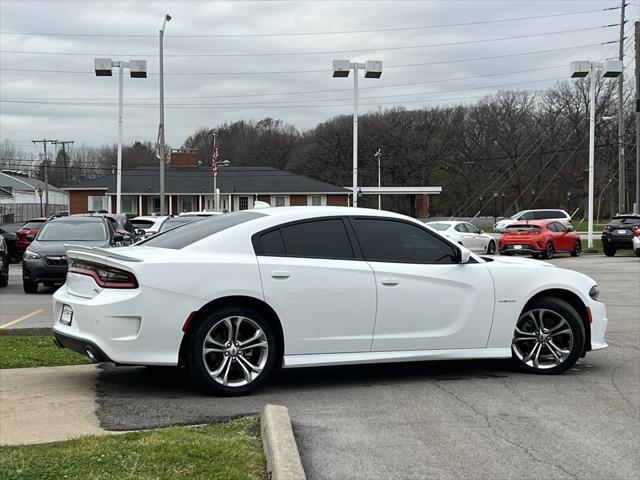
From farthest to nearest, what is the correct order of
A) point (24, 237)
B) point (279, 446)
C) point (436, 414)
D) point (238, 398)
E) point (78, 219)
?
1. point (24, 237)
2. point (78, 219)
3. point (238, 398)
4. point (436, 414)
5. point (279, 446)

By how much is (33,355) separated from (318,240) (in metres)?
3.46

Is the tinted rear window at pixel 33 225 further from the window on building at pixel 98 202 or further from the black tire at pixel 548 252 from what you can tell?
the window on building at pixel 98 202

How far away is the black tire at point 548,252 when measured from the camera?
30062mm

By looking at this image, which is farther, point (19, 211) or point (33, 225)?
point (19, 211)

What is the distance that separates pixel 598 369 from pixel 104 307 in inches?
200

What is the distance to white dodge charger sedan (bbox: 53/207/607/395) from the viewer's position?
20.6 ft

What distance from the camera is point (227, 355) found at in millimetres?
6473

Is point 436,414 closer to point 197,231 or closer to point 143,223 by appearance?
point 197,231

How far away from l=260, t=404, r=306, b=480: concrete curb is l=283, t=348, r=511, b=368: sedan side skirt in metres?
1.09

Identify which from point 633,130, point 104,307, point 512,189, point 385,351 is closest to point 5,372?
point 104,307

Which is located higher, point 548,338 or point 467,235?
point 467,235

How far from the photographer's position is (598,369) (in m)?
8.00

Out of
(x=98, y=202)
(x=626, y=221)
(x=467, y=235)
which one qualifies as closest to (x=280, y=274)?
(x=467, y=235)

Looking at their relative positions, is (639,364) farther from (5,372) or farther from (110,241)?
(110,241)
